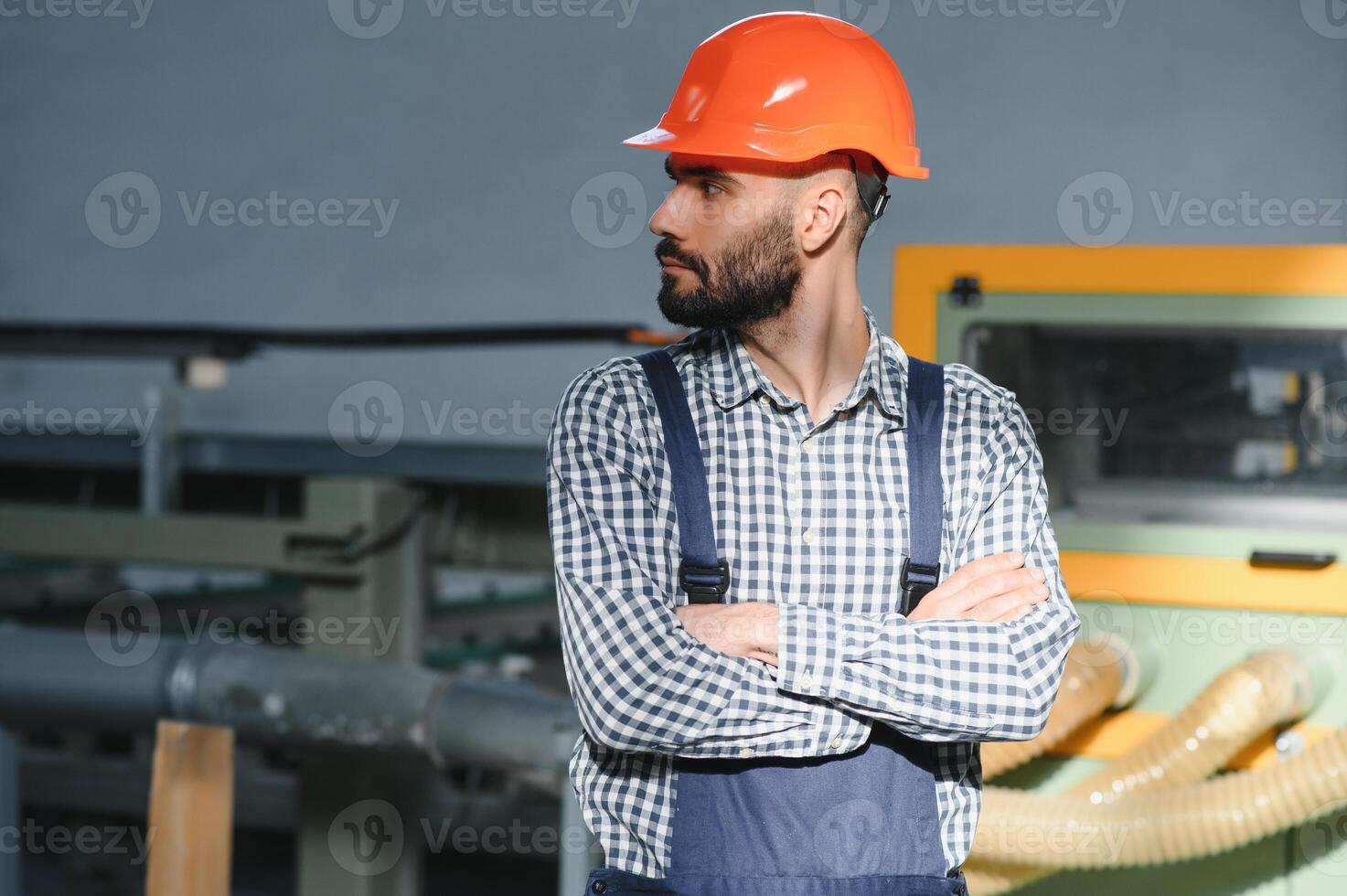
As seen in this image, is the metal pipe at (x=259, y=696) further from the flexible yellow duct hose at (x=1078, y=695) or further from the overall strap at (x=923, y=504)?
the overall strap at (x=923, y=504)

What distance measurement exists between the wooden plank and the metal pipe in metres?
0.16

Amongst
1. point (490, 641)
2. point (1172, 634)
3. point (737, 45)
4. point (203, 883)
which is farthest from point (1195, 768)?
point (490, 641)

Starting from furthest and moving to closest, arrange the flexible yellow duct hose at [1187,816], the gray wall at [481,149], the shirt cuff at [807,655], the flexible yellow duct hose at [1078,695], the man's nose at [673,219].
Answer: the gray wall at [481,149] → the flexible yellow duct hose at [1078,695] → the flexible yellow duct hose at [1187,816] → the man's nose at [673,219] → the shirt cuff at [807,655]

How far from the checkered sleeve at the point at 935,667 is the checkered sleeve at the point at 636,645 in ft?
0.12

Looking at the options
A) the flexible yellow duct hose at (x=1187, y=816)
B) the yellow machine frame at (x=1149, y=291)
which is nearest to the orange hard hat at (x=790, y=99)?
the yellow machine frame at (x=1149, y=291)

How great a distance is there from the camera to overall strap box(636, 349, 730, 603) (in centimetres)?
105

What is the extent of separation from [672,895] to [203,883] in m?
1.01

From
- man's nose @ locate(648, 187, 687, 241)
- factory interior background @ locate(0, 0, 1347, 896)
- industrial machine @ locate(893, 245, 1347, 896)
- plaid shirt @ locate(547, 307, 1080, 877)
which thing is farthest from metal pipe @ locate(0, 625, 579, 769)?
man's nose @ locate(648, 187, 687, 241)

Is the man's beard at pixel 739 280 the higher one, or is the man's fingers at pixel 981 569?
the man's beard at pixel 739 280

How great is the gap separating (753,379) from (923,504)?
19cm

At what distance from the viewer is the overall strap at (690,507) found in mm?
1053

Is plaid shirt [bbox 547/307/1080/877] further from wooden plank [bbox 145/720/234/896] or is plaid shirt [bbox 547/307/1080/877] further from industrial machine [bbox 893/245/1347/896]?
wooden plank [bbox 145/720/234/896]

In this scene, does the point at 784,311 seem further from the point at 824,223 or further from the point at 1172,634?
the point at 1172,634

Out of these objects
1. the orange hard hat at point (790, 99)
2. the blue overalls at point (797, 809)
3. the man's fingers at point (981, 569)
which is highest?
the orange hard hat at point (790, 99)
